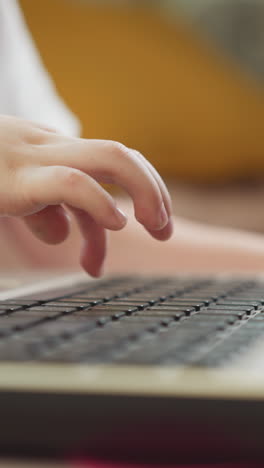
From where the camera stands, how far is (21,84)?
1.00m

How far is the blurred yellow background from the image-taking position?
4.50 feet

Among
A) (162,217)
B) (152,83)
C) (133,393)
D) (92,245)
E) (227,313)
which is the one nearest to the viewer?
(133,393)

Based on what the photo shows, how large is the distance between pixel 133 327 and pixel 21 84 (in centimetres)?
79

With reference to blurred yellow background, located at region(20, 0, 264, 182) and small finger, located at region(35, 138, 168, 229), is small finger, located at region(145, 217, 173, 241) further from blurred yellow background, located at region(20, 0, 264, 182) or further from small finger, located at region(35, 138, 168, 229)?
blurred yellow background, located at region(20, 0, 264, 182)

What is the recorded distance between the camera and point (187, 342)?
229mm

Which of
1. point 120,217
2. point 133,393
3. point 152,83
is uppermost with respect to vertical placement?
point 152,83

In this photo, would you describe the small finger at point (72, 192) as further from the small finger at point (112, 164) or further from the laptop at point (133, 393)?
the laptop at point (133, 393)

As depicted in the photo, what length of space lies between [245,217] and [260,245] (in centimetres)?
67

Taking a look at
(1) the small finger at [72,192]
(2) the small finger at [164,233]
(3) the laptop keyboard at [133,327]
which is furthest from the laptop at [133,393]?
(2) the small finger at [164,233]

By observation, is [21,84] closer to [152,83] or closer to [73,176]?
[152,83]

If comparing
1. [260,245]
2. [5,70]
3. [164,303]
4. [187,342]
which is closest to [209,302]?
[164,303]

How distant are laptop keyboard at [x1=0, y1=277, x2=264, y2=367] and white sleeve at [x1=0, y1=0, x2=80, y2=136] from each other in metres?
0.60

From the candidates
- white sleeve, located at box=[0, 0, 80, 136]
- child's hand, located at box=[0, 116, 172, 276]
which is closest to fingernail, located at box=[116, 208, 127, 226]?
child's hand, located at box=[0, 116, 172, 276]

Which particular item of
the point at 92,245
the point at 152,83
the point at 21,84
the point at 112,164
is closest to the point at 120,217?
the point at 112,164
